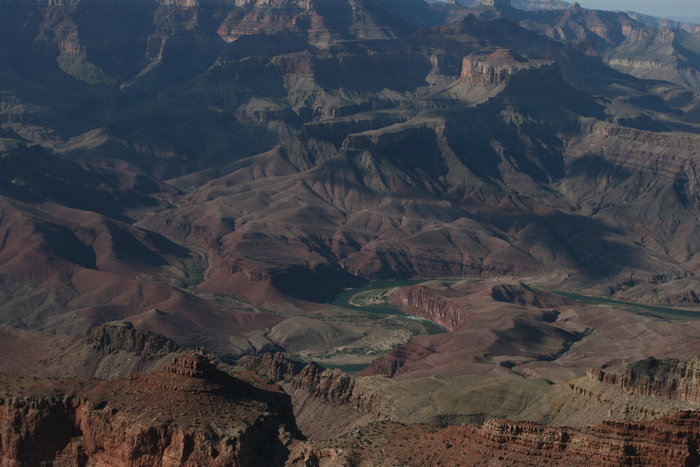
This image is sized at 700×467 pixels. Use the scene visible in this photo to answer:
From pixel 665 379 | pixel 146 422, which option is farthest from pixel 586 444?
pixel 146 422

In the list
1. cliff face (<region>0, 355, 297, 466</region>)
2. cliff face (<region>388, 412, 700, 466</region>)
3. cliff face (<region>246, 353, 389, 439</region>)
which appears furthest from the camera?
cliff face (<region>246, 353, 389, 439</region>)

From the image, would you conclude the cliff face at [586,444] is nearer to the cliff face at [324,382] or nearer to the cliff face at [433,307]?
the cliff face at [324,382]

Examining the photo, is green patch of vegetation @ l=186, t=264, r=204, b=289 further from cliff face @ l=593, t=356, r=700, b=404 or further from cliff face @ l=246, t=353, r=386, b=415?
cliff face @ l=593, t=356, r=700, b=404

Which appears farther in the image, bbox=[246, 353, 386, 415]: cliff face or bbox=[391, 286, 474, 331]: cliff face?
bbox=[391, 286, 474, 331]: cliff face

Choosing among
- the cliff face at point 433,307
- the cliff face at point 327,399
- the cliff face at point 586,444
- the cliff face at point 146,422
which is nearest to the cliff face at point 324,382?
the cliff face at point 327,399

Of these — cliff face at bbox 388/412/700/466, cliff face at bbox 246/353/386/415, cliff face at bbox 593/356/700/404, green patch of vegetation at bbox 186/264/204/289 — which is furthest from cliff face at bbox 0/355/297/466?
green patch of vegetation at bbox 186/264/204/289
